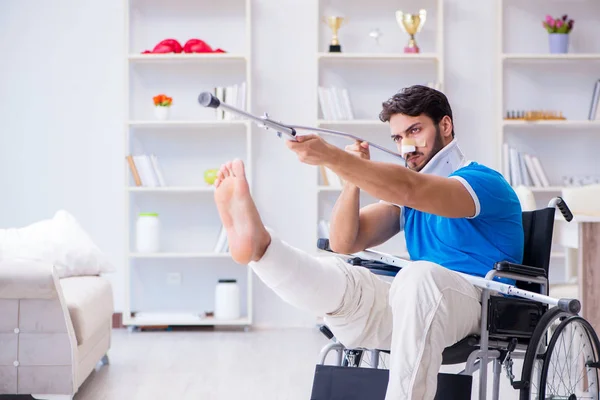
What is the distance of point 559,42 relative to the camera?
518 centimetres

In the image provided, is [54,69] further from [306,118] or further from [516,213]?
[516,213]

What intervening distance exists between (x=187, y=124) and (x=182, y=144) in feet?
0.74

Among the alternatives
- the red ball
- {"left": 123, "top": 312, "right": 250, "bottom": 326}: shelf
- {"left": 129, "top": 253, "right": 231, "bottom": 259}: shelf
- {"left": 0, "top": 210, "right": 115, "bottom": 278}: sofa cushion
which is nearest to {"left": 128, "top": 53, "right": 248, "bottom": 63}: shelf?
the red ball

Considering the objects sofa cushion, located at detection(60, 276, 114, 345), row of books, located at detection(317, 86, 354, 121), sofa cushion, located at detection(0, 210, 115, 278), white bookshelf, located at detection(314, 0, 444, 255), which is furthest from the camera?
white bookshelf, located at detection(314, 0, 444, 255)

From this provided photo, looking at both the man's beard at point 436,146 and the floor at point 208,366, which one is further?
→ the floor at point 208,366

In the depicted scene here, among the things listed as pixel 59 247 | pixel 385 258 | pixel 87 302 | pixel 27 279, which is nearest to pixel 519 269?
pixel 385 258

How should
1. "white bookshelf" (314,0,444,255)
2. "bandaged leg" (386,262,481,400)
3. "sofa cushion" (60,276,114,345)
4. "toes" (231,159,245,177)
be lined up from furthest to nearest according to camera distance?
"white bookshelf" (314,0,444,255) < "sofa cushion" (60,276,114,345) < "toes" (231,159,245,177) < "bandaged leg" (386,262,481,400)

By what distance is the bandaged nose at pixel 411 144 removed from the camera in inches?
98.0

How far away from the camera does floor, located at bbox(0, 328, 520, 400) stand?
348 centimetres

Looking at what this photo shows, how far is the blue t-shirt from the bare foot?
0.56m

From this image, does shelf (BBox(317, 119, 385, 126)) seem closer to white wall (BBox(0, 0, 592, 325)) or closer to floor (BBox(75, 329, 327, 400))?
white wall (BBox(0, 0, 592, 325))

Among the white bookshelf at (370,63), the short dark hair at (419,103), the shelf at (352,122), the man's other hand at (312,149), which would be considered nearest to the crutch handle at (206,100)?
the man's other hand at (312,149)

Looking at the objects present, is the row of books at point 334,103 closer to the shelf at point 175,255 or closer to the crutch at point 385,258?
the shelf at point 175,255

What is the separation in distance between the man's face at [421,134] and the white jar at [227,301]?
2823 mm
